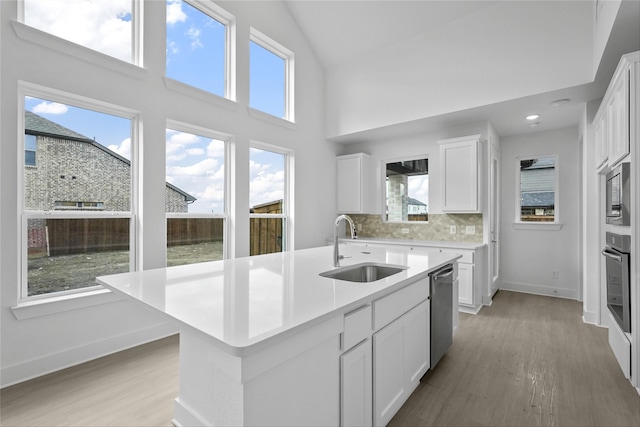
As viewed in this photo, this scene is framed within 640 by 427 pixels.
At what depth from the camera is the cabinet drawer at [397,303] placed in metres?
1.59

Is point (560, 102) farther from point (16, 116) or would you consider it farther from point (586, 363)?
point (16, 116)

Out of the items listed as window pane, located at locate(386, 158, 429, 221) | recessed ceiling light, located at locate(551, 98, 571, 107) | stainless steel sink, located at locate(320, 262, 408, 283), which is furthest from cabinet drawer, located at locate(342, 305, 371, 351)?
window pane, located at locate(386, 158, 429, 221)

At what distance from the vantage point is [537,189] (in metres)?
4.86

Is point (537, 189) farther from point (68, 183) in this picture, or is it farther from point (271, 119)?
point (68, 183)

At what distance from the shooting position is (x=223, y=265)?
7.00ft

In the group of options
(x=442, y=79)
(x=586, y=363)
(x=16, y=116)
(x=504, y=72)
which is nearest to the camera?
(x=16, y=116)

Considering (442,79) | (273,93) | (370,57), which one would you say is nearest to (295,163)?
(273,93)

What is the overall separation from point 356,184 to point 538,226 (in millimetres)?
2895

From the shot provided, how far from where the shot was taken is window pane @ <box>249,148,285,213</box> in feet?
14.0

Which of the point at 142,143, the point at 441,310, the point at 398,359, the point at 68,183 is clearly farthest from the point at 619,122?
the point at 68,183

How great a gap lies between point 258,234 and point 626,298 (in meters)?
3.69

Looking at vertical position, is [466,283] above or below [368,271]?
below

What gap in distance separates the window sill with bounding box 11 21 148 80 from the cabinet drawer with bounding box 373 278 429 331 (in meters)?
2.99

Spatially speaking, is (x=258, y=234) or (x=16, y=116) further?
(x=258, y=234)
